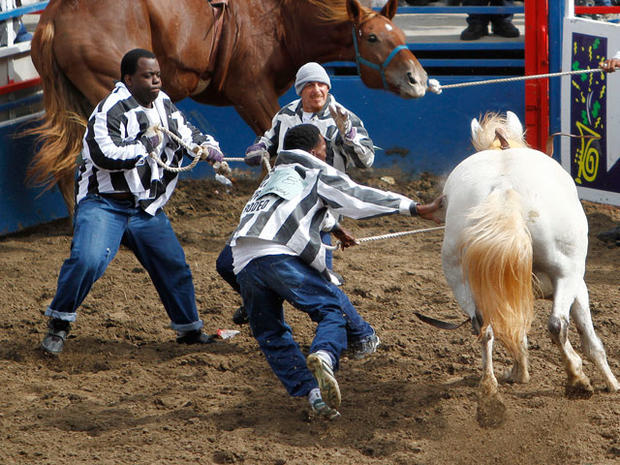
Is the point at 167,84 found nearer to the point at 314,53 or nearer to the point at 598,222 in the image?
the point at 314,53

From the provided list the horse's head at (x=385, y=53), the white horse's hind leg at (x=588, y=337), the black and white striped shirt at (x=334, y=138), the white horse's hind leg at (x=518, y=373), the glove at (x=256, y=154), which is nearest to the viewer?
the white horse's hind leg at (x=588, y=337)

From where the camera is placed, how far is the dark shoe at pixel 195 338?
195 inches

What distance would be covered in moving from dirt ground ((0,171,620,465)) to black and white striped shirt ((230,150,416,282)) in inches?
29.5

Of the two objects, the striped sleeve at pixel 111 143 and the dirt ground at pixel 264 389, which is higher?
the striped sleeve at pixel 111 143

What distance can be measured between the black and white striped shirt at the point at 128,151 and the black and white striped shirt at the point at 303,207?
94cm

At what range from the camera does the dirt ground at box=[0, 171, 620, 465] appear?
362cm

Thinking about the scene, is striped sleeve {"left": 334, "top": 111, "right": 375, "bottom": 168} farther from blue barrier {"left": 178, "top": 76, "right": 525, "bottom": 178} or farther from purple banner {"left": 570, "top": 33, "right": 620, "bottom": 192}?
blue barrier {"left": 178, "top": 76, "right": 525, "bottom": 178}

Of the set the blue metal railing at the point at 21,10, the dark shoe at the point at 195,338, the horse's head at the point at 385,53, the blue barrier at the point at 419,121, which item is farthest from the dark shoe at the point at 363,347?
the blue metal railing at the point at 21,10

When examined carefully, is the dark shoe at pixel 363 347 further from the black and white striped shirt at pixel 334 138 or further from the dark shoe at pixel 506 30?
the dark shoe at pixel 506 30

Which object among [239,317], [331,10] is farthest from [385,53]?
[239,317]

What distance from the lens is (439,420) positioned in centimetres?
390

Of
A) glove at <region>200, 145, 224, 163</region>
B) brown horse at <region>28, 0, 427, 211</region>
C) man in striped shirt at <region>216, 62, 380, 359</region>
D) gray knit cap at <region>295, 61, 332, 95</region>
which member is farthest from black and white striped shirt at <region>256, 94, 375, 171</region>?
brown horse at <region>28, 0, 427, 211</region>

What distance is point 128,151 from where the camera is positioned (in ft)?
14.5

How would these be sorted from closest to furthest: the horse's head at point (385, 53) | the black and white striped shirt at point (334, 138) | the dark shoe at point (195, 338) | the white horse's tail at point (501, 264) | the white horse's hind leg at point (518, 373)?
the white horse's tail at point (501, 264) → the white horse's hind leg at point (518, 373) → the black and white striped shirt at point (334, 138) → the dark shoe at point (195, 338) → the horse's head at point (385, 53)
